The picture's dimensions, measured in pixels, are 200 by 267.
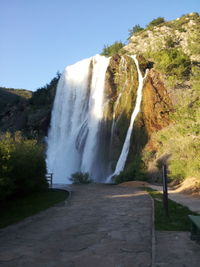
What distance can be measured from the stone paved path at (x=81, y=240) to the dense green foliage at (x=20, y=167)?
2.06m

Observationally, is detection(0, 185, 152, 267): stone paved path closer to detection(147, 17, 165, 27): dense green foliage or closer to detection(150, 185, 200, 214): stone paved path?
detection(150, 185, 200, 214): stone paved path

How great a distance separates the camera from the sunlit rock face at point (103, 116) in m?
29.0

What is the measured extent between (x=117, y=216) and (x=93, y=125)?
24334mm

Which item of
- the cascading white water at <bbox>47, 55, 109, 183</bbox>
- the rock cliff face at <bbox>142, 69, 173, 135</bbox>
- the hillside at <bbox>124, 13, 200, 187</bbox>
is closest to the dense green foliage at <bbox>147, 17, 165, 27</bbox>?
the hillside at <bbox>124, 13, 200, 187</bbox>

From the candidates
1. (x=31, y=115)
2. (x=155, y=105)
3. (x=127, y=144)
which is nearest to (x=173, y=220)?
(x=127, y=144)

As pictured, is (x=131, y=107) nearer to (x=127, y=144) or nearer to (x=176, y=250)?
(x=127, y=144)

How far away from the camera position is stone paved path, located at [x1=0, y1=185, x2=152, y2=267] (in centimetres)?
475

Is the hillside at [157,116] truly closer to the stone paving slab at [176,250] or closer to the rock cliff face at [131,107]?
the rock cliff face at [131,107]

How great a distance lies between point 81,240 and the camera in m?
6.02

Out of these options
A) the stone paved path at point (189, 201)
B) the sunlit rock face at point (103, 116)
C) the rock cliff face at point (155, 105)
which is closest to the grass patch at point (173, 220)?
the stone paved path at point (189, 201)

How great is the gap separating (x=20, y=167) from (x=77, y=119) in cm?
2425

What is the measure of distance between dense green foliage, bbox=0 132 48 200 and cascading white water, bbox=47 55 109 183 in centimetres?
1369

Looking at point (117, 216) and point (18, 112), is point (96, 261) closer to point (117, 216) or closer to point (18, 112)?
point (117, 216)

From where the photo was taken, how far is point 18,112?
54.6 m
